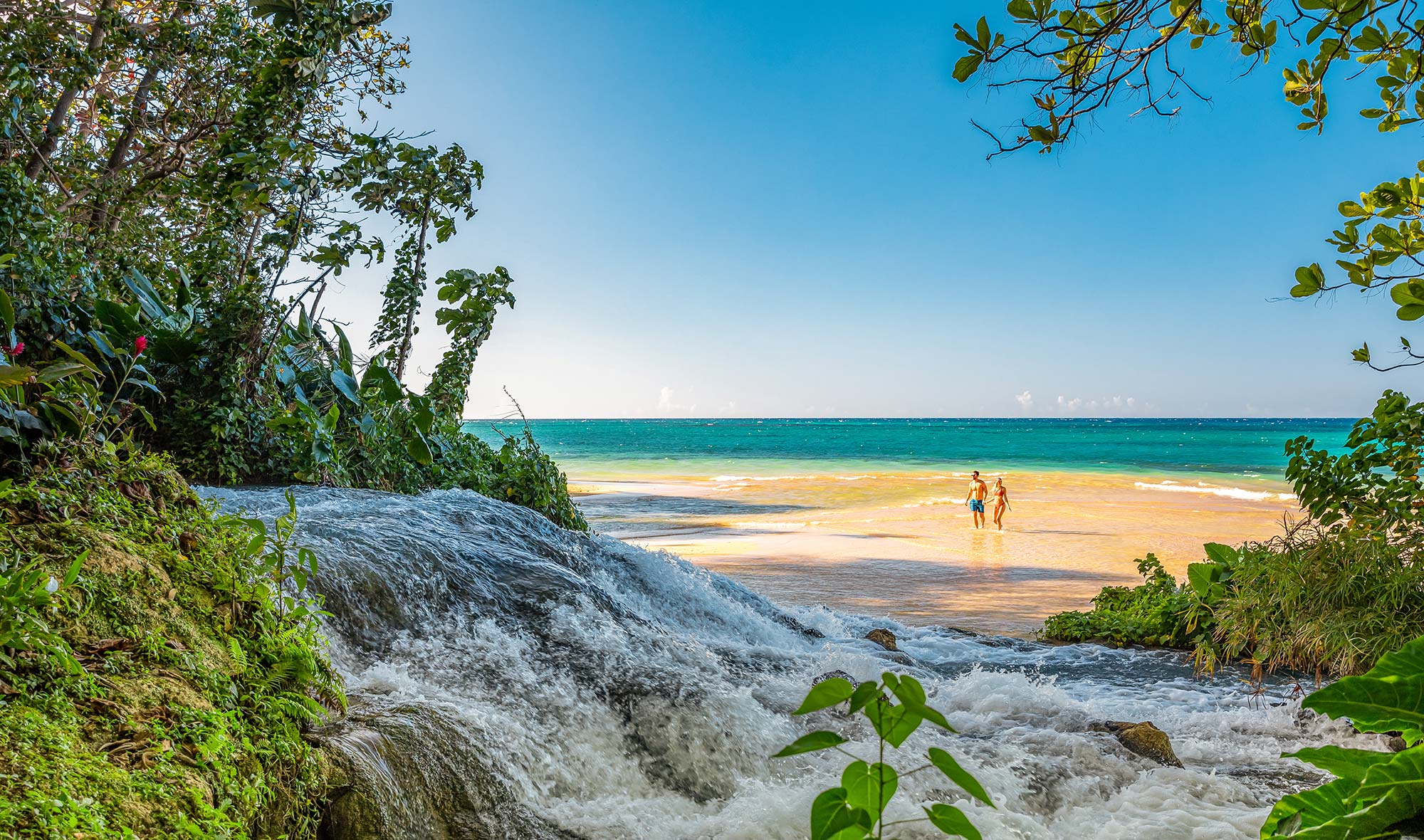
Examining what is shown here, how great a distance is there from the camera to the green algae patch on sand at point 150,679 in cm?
161

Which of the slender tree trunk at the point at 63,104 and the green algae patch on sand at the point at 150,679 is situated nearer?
the green algae patch on sand at the point at 150,679

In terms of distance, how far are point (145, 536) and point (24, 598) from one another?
0.85m

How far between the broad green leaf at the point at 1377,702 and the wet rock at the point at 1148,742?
A: 9.83 ft

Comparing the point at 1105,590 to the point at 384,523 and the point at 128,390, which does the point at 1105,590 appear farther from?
the point at 128,390

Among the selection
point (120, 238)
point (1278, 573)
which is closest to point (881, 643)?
point (1278, 573)

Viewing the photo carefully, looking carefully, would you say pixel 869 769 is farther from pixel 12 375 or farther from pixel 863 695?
pixel 12 375

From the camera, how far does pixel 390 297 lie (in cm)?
871

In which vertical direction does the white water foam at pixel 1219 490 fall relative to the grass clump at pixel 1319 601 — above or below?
below

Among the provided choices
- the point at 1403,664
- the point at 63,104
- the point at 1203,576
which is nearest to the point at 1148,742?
the point at 1203,576

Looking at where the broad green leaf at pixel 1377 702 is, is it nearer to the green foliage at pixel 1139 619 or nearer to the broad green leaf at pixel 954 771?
the broad green leaf at pixel 954 771

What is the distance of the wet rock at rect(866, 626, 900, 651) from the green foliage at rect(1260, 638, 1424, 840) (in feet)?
18.5

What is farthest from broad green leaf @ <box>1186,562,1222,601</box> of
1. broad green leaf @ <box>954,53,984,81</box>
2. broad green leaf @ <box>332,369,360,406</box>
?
broad green leaf @ <box>332,369,360,406</box>

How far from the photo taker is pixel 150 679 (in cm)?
→ 203

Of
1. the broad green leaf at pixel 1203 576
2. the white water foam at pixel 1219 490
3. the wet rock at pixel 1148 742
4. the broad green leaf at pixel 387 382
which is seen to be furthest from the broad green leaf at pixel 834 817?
the white water foam at pixel 1219 490
